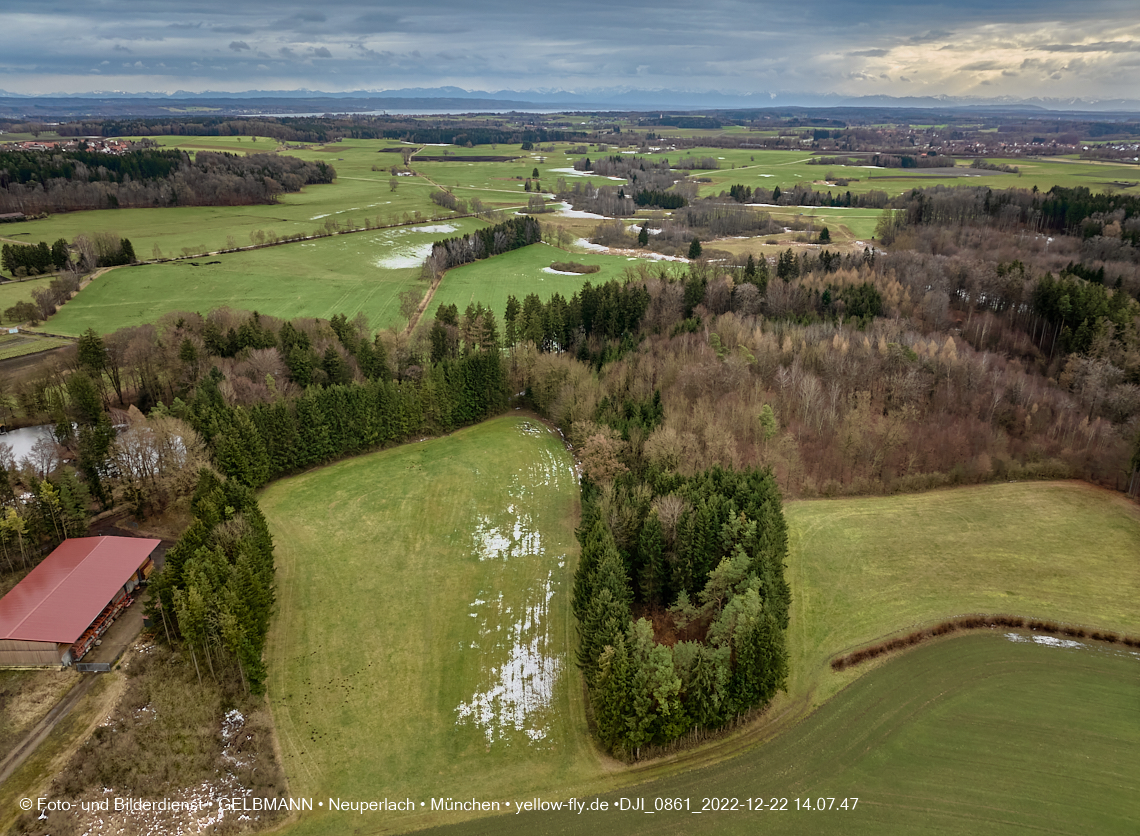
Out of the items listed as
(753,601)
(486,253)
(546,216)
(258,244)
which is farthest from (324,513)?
(546,216)

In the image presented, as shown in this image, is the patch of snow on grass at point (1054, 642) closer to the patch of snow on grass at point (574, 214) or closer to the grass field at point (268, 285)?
the grass field at point (268, 285)

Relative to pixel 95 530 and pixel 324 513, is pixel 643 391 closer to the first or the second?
pixel 324 513

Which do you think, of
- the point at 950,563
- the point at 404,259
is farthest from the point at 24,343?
the point at 950,563

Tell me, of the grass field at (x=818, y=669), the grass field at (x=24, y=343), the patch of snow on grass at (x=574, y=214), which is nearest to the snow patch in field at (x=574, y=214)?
the patch of snow on grass at (x=574, y=214)

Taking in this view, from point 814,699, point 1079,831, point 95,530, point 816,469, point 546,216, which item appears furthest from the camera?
point 546,216

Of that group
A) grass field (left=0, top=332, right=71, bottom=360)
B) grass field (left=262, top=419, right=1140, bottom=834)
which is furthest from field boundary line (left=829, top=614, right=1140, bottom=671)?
grass field (left=0, top=332, right=71, bottom=360)

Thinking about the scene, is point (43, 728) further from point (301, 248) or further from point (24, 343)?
point (301, 248)
